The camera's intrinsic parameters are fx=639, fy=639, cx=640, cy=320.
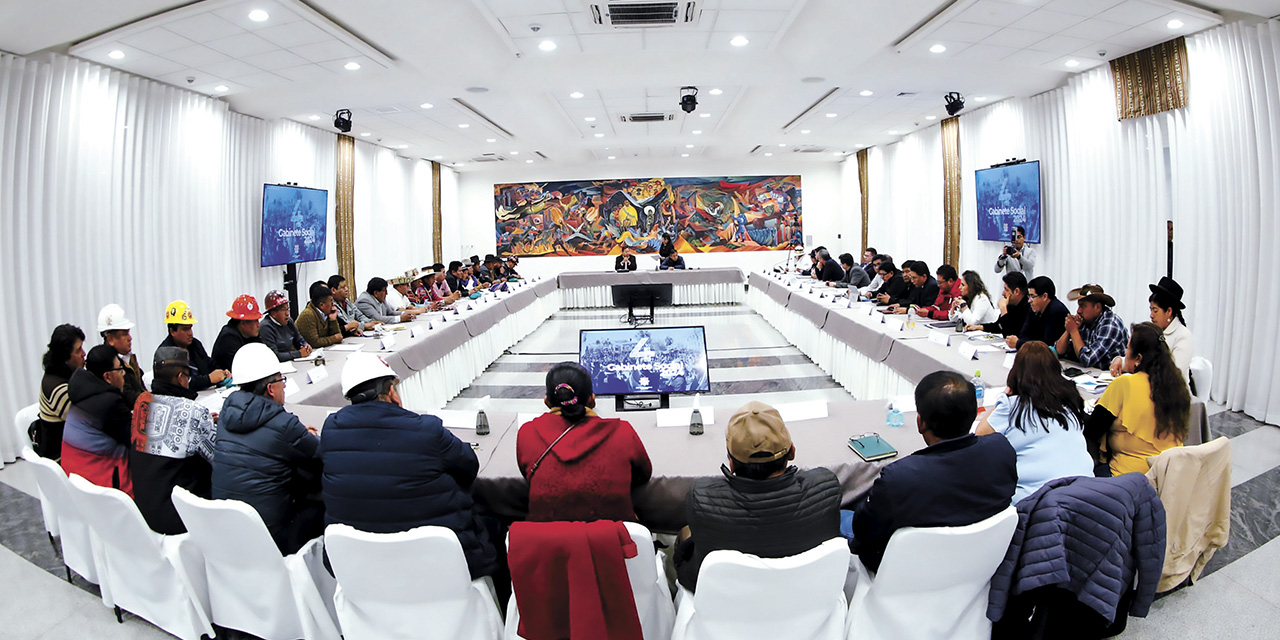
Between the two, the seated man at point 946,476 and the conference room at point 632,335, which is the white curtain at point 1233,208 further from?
the seated man at point 946,476

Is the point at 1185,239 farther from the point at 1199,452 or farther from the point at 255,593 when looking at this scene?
the point at 255,593

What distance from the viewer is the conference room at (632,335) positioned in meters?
1.86

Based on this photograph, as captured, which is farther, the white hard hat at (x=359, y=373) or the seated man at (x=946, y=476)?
the white hard hat at (x=359, y=373)

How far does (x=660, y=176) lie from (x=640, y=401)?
11.6 m

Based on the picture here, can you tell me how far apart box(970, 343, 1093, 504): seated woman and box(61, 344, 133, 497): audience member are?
3.24 m

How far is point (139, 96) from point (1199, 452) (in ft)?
24.7

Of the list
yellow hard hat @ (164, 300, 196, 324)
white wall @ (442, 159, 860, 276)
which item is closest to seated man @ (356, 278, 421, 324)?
yellow hard hat @ (164, 300, 196, 324)

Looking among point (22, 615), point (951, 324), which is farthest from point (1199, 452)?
point (22, 615)

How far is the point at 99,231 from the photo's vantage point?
17.1 feet

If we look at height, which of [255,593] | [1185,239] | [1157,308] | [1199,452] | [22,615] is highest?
[1185,239]

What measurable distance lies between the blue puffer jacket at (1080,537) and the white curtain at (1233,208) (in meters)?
3.85

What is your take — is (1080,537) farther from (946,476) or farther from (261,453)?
(261,453)

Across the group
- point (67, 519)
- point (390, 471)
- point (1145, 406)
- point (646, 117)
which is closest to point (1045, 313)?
point (1145, 406)

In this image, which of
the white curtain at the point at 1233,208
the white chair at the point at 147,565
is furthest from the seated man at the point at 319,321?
the white curtain at the point at 1233,208
